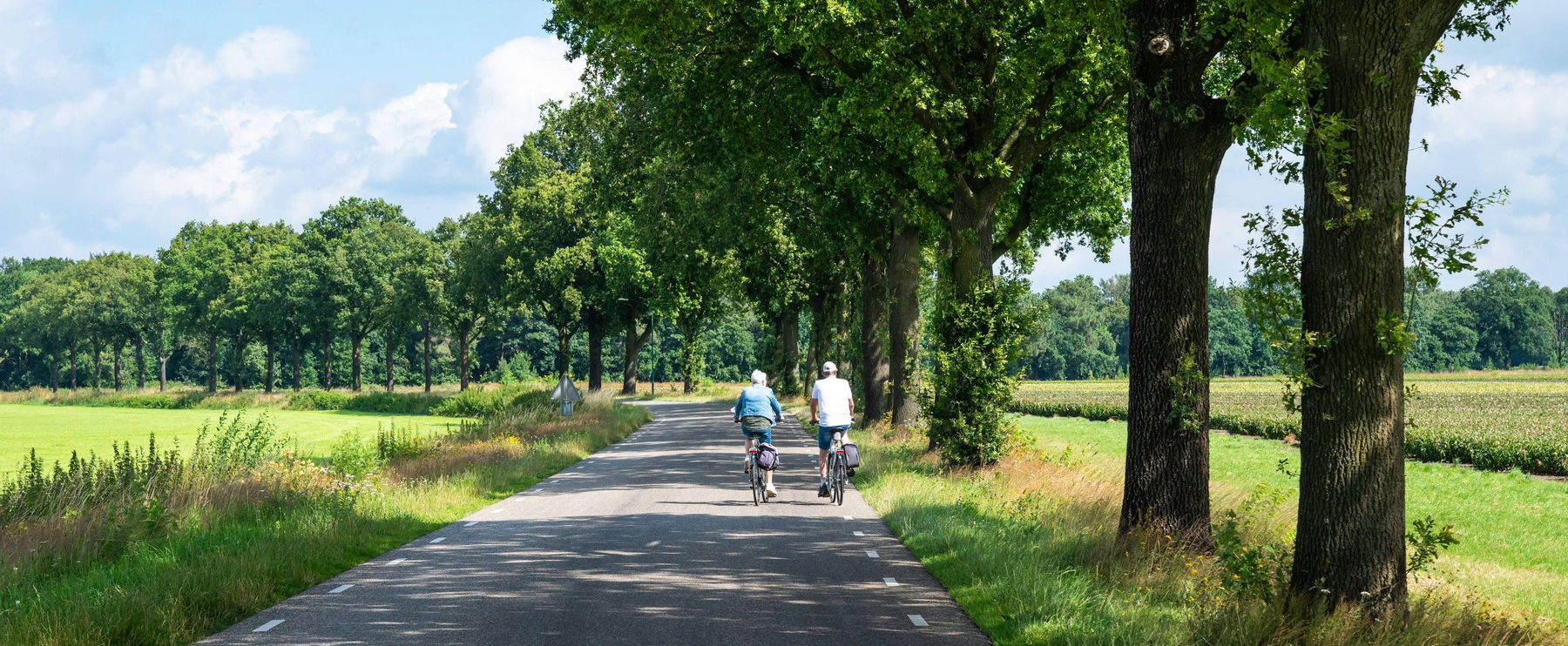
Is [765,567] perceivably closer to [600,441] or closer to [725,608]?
[725,608]

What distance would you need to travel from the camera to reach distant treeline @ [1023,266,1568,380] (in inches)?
6033

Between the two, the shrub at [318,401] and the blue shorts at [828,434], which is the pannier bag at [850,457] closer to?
the blue shorts at [828,434]

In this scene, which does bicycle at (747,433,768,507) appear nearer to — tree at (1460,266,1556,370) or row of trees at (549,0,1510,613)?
row of trees at (549,0,1510,613)

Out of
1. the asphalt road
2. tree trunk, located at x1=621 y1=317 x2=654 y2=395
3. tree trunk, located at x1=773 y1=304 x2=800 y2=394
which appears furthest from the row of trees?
tree trunk, located at x1=621 y1=317 x2=654 y2=395

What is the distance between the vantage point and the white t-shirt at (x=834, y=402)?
16609mm

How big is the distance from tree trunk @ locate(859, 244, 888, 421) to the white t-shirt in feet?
56.4

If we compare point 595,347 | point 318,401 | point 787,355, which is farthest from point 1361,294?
point 318,401

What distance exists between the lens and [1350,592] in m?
7.11

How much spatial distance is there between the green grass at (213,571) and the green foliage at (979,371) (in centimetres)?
778

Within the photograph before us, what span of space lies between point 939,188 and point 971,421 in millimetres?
4616

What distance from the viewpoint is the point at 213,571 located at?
930 cm

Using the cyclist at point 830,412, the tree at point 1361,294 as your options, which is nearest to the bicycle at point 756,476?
the cyclist at point 830,412

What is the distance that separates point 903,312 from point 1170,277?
18.2 m

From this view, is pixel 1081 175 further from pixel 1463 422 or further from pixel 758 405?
pixel 1463 422
